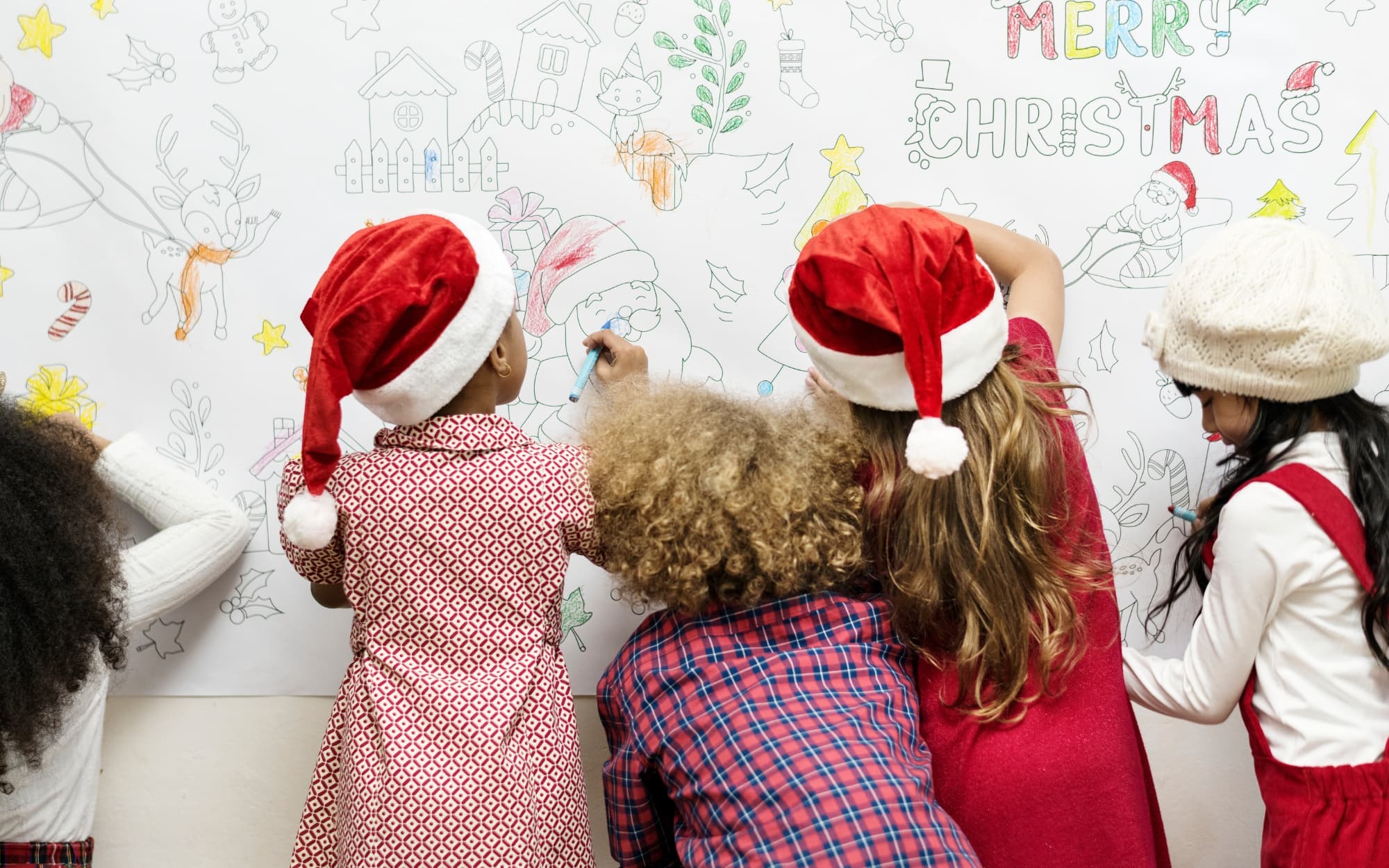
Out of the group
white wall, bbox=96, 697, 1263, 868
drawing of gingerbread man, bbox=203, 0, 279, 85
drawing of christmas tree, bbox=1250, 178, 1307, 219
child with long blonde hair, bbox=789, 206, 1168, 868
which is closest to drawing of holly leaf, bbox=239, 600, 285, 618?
white wall, bbox=96, 697, 1263, 868

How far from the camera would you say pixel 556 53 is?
1215mm

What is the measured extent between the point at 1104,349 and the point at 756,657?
1.85 feet

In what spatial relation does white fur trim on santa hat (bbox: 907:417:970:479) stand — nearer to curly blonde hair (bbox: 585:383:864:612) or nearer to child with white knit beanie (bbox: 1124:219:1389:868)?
curly blonde hair (bbox: 585:383:864:612)

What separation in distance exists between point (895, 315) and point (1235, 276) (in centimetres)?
34

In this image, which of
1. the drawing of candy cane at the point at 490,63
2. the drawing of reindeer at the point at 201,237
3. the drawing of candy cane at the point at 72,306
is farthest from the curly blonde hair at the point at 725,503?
the drawing of candy cane at the point at 72,306

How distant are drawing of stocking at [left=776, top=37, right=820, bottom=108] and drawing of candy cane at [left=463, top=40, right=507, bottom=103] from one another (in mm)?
316

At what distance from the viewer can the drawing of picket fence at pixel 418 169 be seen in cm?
123

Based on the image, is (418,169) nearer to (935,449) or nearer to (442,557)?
(442,557)

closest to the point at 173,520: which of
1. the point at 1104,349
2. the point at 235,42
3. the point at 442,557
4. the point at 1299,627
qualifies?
the point at 442,557

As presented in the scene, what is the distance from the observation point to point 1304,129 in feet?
3.86

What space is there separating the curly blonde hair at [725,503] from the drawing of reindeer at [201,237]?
0.55 m

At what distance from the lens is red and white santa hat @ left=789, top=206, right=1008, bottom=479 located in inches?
34.5

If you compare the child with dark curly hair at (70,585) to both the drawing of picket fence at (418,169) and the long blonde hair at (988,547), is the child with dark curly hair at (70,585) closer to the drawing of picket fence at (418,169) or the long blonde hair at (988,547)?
the drawing of picket fence at (418,169)

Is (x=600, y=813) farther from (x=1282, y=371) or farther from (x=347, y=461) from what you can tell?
(x=1282, y=371)
